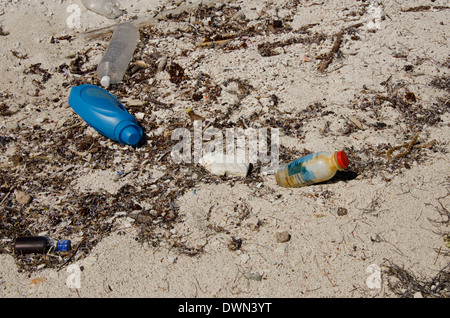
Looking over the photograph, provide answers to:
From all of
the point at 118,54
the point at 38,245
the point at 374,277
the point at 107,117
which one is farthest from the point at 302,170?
the point at 118,54

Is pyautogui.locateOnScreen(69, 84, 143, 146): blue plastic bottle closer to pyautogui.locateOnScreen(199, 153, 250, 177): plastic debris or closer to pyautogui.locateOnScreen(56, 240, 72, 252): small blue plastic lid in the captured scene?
pyautogui.locateOnScreen(199, 153, 250, 177): plastic debris

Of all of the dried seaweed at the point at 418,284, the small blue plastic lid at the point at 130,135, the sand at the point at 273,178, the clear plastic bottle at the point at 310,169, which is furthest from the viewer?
the small blue plastic lid at the point at 130,135

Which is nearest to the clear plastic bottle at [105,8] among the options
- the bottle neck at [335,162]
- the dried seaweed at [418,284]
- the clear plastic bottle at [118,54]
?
the clear plastic bottle at [118,54]

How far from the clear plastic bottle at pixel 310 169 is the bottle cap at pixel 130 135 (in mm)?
Answer: 1141

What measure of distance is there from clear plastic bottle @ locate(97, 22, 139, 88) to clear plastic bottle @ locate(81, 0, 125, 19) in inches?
12.2

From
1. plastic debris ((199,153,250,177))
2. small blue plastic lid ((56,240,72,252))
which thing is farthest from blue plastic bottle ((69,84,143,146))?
small blue plastic lid ((56,240,72,252))

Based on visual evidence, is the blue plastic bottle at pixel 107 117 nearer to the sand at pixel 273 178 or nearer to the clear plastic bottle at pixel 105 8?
the sand at pixel 273 178

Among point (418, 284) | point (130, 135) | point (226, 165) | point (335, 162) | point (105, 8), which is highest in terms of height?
point (105, 8)

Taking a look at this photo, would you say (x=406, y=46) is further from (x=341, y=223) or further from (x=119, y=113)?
(x=119, y=113)

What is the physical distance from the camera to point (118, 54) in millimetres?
3705

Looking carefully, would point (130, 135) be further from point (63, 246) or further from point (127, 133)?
point (63, 246)

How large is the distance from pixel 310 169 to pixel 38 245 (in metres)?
1.83

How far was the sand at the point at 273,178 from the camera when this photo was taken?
205 cm

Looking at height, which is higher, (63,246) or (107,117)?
(107,117)
